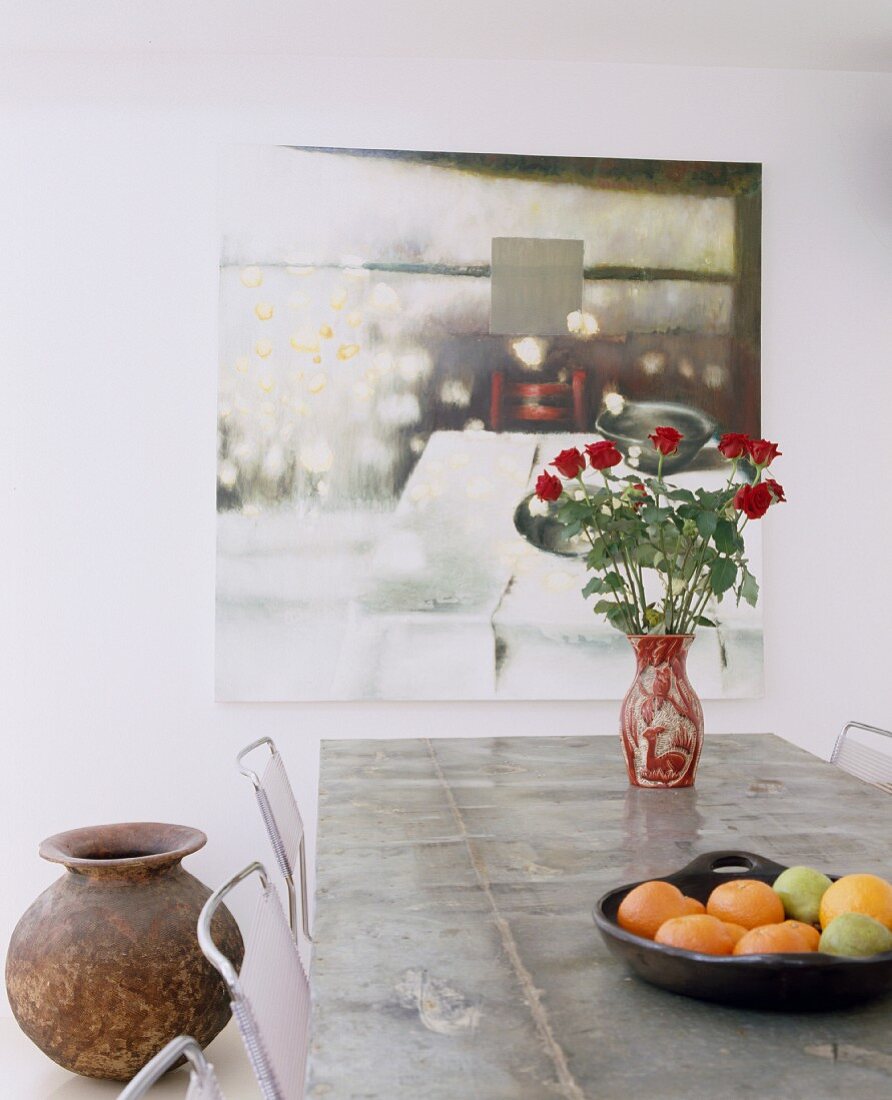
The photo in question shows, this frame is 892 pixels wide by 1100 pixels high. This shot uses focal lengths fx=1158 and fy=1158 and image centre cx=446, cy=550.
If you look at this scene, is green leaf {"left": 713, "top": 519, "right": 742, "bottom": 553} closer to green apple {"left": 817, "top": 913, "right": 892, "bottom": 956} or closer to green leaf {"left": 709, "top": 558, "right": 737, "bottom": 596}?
green leaf {"left": 709, "top": 558, "right": 737, "bottom": 596}

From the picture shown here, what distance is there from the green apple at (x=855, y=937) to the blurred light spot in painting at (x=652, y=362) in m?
2.48

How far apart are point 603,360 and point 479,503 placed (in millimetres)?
555

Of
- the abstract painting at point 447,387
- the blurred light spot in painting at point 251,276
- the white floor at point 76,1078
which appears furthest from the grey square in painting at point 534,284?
the white floor at point 76,1078

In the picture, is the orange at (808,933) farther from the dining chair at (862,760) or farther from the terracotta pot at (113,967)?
the terracotta pot at (113,967)

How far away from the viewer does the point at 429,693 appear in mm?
3289

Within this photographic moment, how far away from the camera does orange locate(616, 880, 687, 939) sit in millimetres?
1136

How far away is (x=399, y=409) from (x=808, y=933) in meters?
2.40

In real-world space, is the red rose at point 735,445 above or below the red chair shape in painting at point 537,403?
below

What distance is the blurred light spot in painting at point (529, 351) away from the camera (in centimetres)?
335

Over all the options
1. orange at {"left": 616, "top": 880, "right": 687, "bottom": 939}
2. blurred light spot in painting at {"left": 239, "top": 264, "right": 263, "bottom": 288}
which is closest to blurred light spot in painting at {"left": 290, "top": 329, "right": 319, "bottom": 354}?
blurred light spot in painting at {"left": 239, "top": 264, "right": 263, "bottom": 288}

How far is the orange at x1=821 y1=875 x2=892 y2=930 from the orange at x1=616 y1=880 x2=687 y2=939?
0.47 ft

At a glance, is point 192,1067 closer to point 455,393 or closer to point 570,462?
point 570,462

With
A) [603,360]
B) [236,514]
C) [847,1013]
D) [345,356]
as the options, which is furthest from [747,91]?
[847,1013]

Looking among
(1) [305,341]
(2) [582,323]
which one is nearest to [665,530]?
(2) [582,323]
